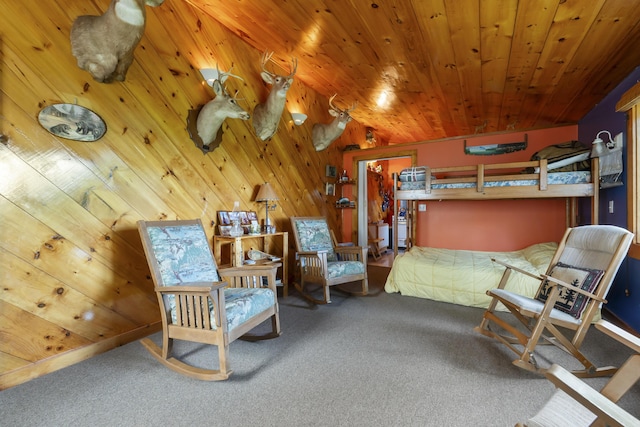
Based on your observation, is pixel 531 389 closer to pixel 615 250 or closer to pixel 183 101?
pixel 615 250

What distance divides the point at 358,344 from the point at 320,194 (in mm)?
3001

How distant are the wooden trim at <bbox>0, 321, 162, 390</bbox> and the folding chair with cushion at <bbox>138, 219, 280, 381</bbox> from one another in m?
0.24

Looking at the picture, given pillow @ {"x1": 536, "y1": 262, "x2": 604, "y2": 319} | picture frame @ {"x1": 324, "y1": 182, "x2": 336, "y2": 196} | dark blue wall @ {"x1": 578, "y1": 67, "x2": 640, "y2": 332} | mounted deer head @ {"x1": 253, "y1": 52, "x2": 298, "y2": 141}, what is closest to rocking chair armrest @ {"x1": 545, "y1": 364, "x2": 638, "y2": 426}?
pillow @ {"x1": 536, "y1": 262, "x2": 604, "y2": 319}

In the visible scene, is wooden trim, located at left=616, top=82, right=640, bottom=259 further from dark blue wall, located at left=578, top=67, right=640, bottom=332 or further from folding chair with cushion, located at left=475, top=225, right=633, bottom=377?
folding chair with cushion, located at left=475, top=225, right=633, bottom=377

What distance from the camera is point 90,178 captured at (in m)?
2.10

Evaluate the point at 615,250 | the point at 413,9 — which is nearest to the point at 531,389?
the point at 615,250

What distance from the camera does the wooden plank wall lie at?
69.3 inches

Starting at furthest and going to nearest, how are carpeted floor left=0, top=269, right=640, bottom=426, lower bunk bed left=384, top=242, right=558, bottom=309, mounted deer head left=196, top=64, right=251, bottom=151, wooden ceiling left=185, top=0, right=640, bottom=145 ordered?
1. lower bunk bed left=384, top=242, right=558, bottom=309
2. mounted deer head left=196, top=64, right=251, bottom=151
3. wooden ceiling left=185, top=0, right=640, bottom=145
4. carpeted floor left=0, top=269, right=640, bottom=426

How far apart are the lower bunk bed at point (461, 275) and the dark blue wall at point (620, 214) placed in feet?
1.93

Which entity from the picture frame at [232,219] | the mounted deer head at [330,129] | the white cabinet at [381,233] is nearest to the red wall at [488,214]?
the mounted deer head at [330,129]

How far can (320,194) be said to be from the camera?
4.90m

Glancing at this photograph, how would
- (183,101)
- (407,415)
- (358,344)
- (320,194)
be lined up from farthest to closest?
(320,194) < (183,101) < (358,344) < (407,415)

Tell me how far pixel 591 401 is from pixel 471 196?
10.6 feet

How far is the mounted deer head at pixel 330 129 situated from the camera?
4.24 m
